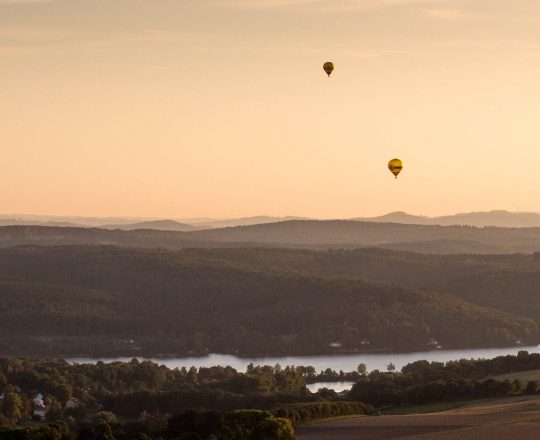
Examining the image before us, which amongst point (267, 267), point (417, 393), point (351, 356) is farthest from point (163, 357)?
point (417, 393)

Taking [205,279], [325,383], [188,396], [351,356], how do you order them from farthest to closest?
[205,279] → [351,356] → [325,383] → [188,396]

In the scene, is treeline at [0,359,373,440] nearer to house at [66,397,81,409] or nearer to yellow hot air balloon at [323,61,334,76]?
house at [66,397,81,409]

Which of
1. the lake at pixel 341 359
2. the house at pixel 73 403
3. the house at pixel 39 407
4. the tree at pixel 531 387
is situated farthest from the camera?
the lake at pixel 341 359

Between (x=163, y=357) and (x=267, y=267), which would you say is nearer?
(x=163, y=357)

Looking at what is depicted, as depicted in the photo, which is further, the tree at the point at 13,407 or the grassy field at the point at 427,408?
the tree at the point at 13,407

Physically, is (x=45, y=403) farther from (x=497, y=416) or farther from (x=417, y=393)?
(x=497, y=416)

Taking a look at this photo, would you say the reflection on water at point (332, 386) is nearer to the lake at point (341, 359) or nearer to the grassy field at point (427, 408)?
the lake at point (341, 359)

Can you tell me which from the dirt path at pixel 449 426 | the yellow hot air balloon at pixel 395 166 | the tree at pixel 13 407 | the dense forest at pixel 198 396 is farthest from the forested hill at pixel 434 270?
the dirt path at pixel 449 426
